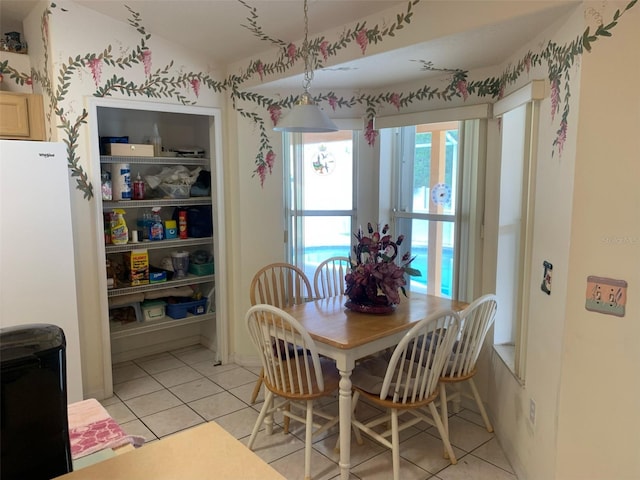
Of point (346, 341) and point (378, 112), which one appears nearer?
point (346, 341)

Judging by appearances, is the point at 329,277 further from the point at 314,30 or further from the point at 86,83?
the point at 86,83

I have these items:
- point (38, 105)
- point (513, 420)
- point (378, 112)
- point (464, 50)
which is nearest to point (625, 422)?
point (513, 420)

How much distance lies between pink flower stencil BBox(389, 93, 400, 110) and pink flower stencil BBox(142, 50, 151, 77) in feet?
5.69

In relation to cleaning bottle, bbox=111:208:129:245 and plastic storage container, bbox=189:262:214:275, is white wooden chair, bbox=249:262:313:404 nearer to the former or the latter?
plastic storage container, bbox=189:262:214:275

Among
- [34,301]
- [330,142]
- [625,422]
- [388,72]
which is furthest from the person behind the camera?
[330,142]

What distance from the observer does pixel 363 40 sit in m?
2.62

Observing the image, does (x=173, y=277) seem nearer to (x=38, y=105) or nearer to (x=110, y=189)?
(x=110, y=189)

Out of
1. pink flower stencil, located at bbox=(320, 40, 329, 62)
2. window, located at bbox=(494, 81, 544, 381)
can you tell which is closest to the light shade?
pink flower stencil, located at bbox=(320, 40, 329, 62)

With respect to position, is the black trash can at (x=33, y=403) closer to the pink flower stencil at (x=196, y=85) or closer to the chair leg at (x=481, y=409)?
the chair leg at (x=481, y=409)

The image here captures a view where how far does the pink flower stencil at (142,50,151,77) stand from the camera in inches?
127

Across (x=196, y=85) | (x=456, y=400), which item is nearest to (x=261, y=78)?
(x=196, y=85)

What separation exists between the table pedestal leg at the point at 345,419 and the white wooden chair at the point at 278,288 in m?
0.93

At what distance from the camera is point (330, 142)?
3.78 meters

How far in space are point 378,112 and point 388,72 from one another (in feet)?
1.88
